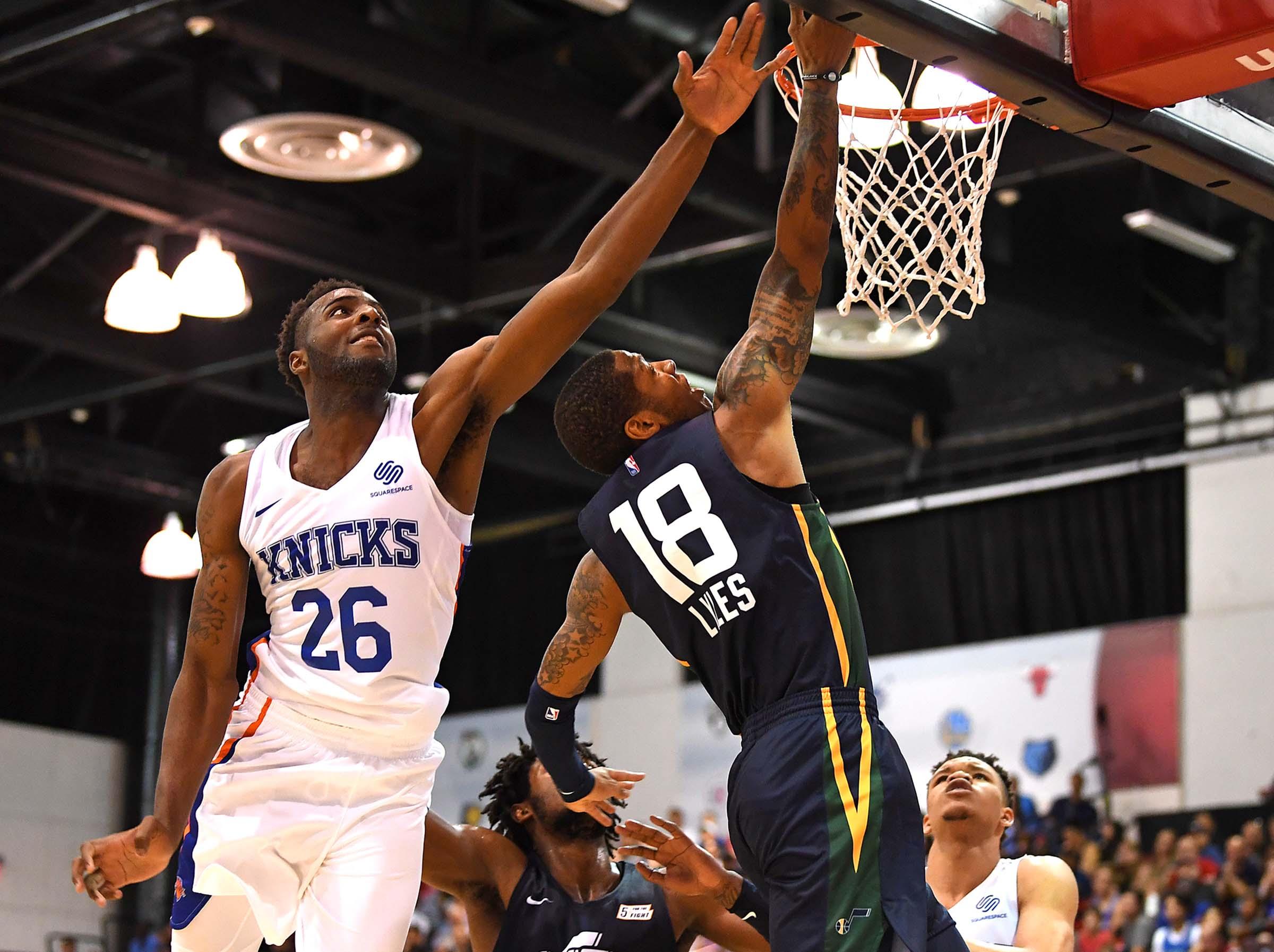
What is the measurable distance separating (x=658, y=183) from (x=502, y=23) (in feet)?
25.4

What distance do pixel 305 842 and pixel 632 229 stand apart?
1.61 meters

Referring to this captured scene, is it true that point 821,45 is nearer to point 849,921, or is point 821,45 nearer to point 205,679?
point 849,921

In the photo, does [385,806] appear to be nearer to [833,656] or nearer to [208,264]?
[833,656]

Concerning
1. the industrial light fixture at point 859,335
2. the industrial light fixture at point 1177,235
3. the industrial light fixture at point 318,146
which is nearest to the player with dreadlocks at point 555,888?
the industrial light fixture at point 318,146

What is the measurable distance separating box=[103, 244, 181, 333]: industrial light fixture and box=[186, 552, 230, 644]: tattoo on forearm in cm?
612

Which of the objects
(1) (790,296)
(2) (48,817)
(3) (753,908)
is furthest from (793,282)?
(2) (48,817)

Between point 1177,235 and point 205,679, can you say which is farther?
point 1177,235

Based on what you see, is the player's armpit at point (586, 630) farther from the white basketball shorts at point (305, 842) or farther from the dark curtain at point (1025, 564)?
the dark curtain at point (1025, 564)

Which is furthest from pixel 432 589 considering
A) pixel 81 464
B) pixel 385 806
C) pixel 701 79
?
pixel 81 464

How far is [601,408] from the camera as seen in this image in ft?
14.0

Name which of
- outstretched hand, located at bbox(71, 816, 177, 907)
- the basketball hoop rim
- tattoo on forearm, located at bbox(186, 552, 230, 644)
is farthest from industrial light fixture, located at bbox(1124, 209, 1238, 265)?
outstretched hand, located at bbox(71, 816, 177, 907)

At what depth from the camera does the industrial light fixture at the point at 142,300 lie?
404 inches

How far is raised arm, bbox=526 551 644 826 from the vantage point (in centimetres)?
442

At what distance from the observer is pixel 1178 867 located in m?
13.5
